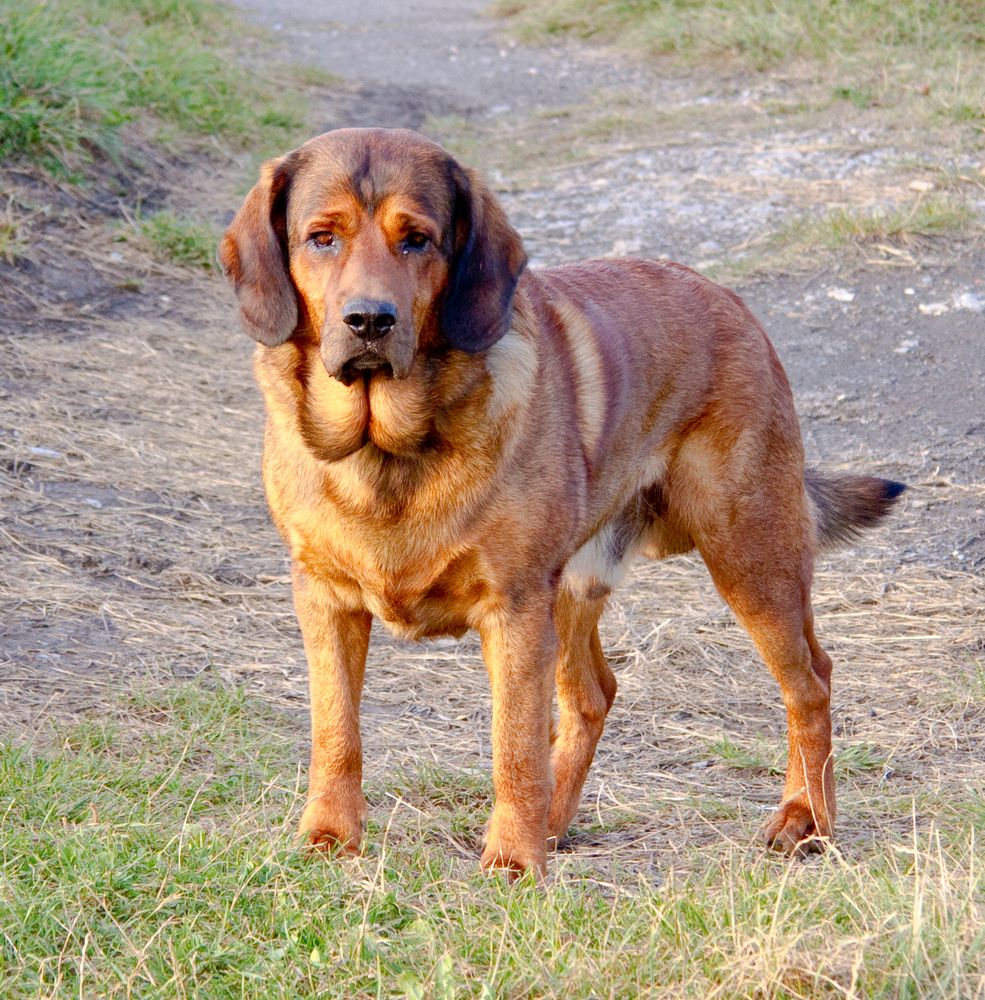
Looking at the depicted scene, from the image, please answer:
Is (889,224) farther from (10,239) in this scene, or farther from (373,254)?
(373,254)

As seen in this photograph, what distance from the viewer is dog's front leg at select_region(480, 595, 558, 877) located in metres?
3.23

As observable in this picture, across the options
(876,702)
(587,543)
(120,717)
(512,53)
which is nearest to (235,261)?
(587,543)

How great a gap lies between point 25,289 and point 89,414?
150cm

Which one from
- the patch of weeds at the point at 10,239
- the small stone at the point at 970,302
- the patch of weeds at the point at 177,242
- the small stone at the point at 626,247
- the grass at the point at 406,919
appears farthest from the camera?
the small stone at the point at 626,247

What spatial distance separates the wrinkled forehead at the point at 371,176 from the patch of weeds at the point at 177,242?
5570 millimetres

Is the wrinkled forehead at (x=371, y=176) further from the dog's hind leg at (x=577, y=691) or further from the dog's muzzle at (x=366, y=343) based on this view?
the dog's hind leg at (x=577, y=691)

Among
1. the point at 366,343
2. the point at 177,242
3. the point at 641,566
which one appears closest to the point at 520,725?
the point at 366,343

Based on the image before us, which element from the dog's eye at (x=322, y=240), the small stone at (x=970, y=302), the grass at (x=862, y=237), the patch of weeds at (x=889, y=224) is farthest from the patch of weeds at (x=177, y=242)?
the dog's eye at (x=322, y=240)

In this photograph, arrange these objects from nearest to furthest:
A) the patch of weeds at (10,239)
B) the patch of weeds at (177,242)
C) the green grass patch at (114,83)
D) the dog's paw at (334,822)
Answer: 1. the dog's paw at (334,822)
2. the patch of weeds at (10,239)
3. the patch of weeds at (177,242)
4. the green grass patch at (114,83)

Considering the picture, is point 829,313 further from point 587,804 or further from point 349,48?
point 349,48

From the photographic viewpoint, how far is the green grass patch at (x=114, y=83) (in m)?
8.73

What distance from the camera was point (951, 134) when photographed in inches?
390

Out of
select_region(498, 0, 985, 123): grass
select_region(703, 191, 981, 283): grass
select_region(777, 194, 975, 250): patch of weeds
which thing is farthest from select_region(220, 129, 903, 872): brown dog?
select_region(498, 0, 985, 123): grass

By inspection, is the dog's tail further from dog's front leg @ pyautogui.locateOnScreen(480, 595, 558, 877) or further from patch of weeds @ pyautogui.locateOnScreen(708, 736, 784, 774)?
dog's front leg @ pyautogui.locateOnScreen(480, 595, 558, 877)
